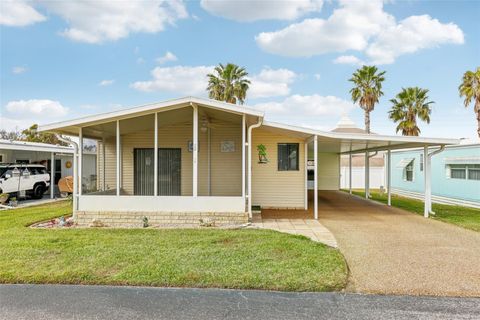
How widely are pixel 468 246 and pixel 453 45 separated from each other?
12.3 m

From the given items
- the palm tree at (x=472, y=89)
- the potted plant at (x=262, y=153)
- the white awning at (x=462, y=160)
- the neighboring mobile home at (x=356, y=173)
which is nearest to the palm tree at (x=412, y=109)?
the neighboring mobile home at (x=356, y=173)

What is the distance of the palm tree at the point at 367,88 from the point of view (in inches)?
954

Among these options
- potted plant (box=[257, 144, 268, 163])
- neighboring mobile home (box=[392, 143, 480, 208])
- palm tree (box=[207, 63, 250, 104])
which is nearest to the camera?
potted plant (box=[257, 144, 268, 163])

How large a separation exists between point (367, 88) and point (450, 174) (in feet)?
34.3

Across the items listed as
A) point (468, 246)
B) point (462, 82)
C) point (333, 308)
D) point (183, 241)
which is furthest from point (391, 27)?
point (333, 308)

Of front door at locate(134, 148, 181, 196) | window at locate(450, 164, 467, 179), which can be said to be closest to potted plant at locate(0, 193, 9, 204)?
front door at locate(134, 148, 181, 196)

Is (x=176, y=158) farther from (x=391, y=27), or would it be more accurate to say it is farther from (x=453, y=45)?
(x=453, y=45)

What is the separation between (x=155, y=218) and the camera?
8.46 meters

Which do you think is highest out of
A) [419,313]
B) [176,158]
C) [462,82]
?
[462,82]

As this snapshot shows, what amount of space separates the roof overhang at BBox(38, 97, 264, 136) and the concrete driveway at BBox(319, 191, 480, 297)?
3.68 meters

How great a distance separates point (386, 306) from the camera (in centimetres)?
381

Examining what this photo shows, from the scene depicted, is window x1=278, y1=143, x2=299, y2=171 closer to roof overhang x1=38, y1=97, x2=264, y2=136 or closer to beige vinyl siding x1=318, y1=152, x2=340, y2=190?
roof overhang x1=38, y1=97, x2=264, y2=136

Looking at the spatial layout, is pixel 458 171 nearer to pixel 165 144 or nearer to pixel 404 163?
pixel 404 163

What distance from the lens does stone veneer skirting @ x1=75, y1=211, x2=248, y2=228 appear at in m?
8.34
